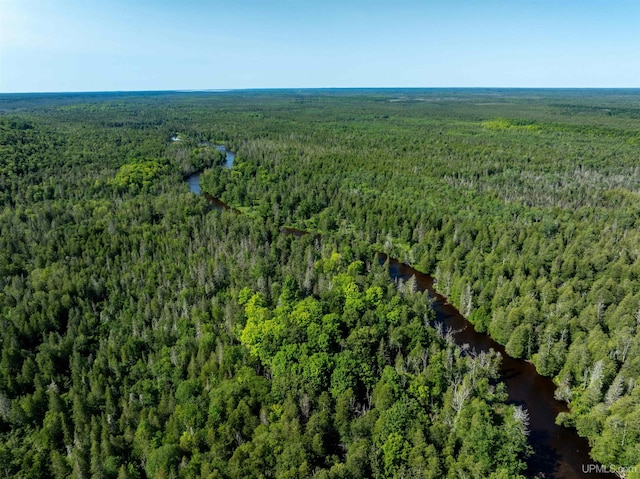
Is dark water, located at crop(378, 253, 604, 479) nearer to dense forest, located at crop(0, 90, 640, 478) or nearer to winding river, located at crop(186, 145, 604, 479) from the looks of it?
winding river, located at crop(186, 145, 604, 479)

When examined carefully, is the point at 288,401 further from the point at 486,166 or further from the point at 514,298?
the point at 486,166

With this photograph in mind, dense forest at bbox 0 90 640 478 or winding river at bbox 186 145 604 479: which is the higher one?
dense forest at bbox 0 90 640 478

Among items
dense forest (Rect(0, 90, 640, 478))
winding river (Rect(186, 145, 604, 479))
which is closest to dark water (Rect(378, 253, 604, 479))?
winding river (Rect(186, 145, 604, 479))

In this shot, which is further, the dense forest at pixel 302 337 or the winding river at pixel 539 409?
the winding river at pixel 539 409

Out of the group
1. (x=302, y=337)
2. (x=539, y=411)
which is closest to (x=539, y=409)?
(x=539, y=411)

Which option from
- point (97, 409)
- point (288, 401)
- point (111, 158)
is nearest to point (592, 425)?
point (288, 401)

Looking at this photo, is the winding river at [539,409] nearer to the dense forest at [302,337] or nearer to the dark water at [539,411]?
the dark water at [539,411]

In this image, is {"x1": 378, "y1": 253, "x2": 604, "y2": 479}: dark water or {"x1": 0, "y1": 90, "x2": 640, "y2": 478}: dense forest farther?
{"x1": 378, "y1": 253, "x2": 604, "y2": 479}: dark water

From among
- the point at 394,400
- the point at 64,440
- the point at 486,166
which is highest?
the point at 486,166

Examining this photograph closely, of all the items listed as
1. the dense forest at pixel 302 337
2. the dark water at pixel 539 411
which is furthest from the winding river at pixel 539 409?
the dense forest at pixel 302 337
